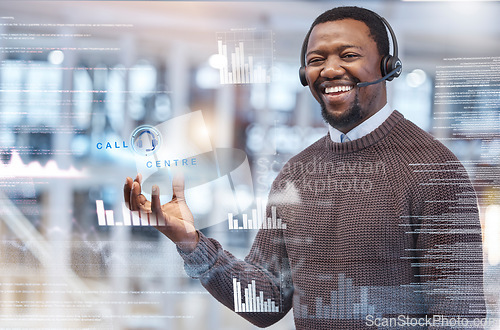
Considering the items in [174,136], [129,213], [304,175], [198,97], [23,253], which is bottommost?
[23,253]

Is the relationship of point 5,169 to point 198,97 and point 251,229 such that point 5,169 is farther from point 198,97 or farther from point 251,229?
point 251,229

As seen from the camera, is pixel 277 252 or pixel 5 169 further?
pixel 5 169

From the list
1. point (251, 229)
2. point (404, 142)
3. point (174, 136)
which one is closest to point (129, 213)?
point (174, 136)

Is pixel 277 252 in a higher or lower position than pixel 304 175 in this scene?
lower

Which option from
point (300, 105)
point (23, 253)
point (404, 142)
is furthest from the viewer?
point (23, 253)

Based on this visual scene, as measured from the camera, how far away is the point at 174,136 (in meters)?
→ 1.54

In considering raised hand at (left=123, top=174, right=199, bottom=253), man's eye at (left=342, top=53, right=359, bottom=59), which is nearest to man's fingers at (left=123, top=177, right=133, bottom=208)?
raised hand at (left=123, top=174, right=199, bottom=253)

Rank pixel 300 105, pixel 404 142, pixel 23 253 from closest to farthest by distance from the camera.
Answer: pixel 404 142, pixel 300 105, pixel 23 253

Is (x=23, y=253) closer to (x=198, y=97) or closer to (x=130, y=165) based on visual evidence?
(x=130, y=165)

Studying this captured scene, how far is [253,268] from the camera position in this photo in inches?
58.6

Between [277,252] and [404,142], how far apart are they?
0.47m
